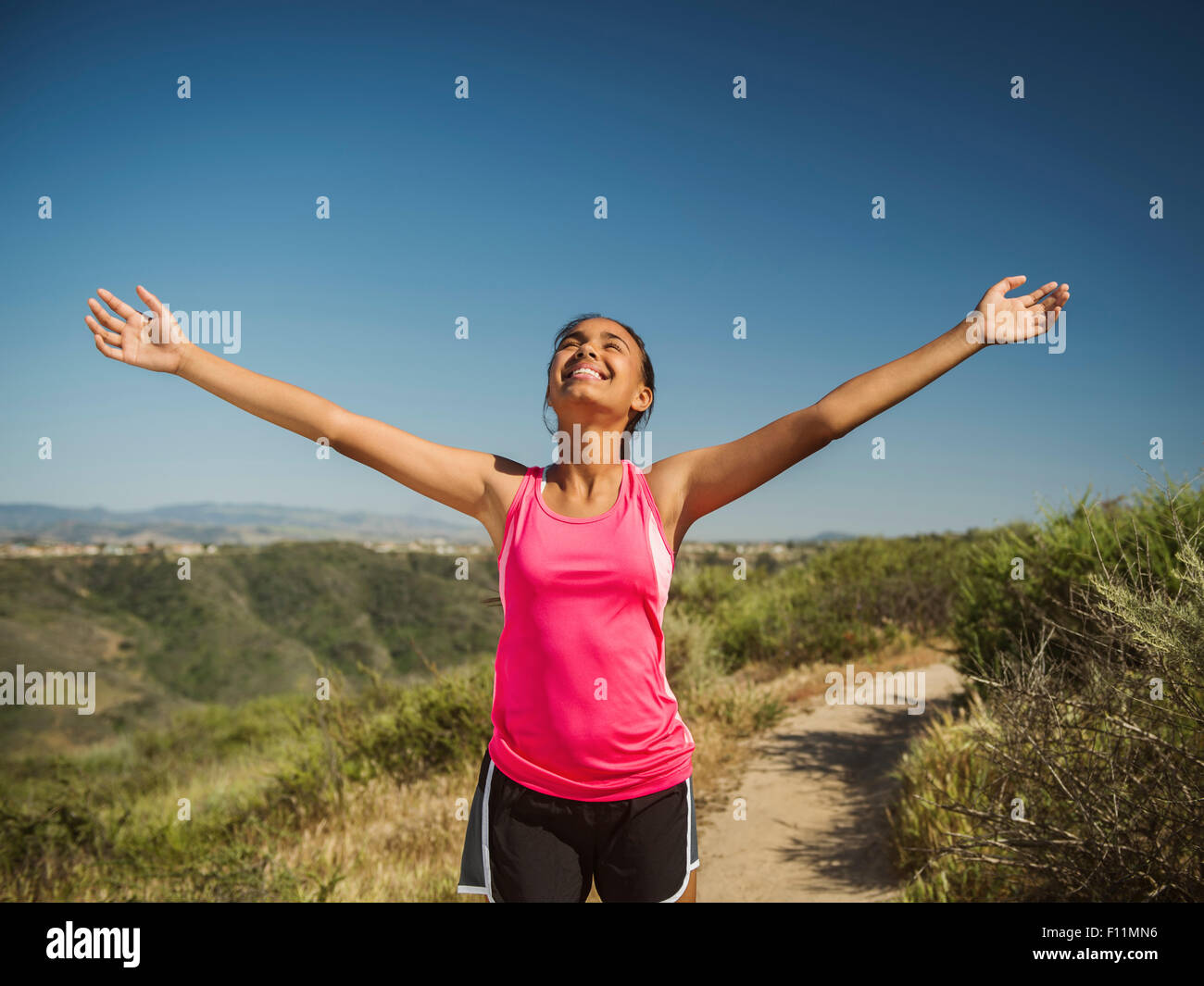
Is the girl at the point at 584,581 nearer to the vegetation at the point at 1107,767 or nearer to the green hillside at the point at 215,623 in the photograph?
the vegetation at the point at 1107,767

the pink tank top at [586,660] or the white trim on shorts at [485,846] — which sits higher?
the pink tank top at [586,660]

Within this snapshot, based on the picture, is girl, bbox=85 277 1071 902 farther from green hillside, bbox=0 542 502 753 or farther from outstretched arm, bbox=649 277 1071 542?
green hillside, bbox=0 542 502 753

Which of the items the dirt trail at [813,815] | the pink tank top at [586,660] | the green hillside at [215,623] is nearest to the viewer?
the pink tank top at [586,660]

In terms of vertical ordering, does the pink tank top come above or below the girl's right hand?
below

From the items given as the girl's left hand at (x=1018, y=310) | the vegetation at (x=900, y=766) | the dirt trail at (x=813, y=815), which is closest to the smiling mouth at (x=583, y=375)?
the vegetation at (x=900, y=766)

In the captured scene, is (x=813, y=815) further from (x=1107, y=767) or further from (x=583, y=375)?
(x=583, y=375)

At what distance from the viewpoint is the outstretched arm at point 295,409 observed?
1.91m

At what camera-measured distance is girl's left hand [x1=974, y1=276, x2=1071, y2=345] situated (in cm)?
184

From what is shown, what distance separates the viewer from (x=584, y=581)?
5.64 ft

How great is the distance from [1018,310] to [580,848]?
1709 mm

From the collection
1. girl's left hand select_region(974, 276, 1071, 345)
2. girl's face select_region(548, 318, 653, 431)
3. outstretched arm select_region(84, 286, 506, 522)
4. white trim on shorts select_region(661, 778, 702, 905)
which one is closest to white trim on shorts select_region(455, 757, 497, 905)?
white trim on shorts select_region(661, 778, 702, 905)

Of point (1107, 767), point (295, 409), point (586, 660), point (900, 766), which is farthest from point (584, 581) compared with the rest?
point (900, 766)
